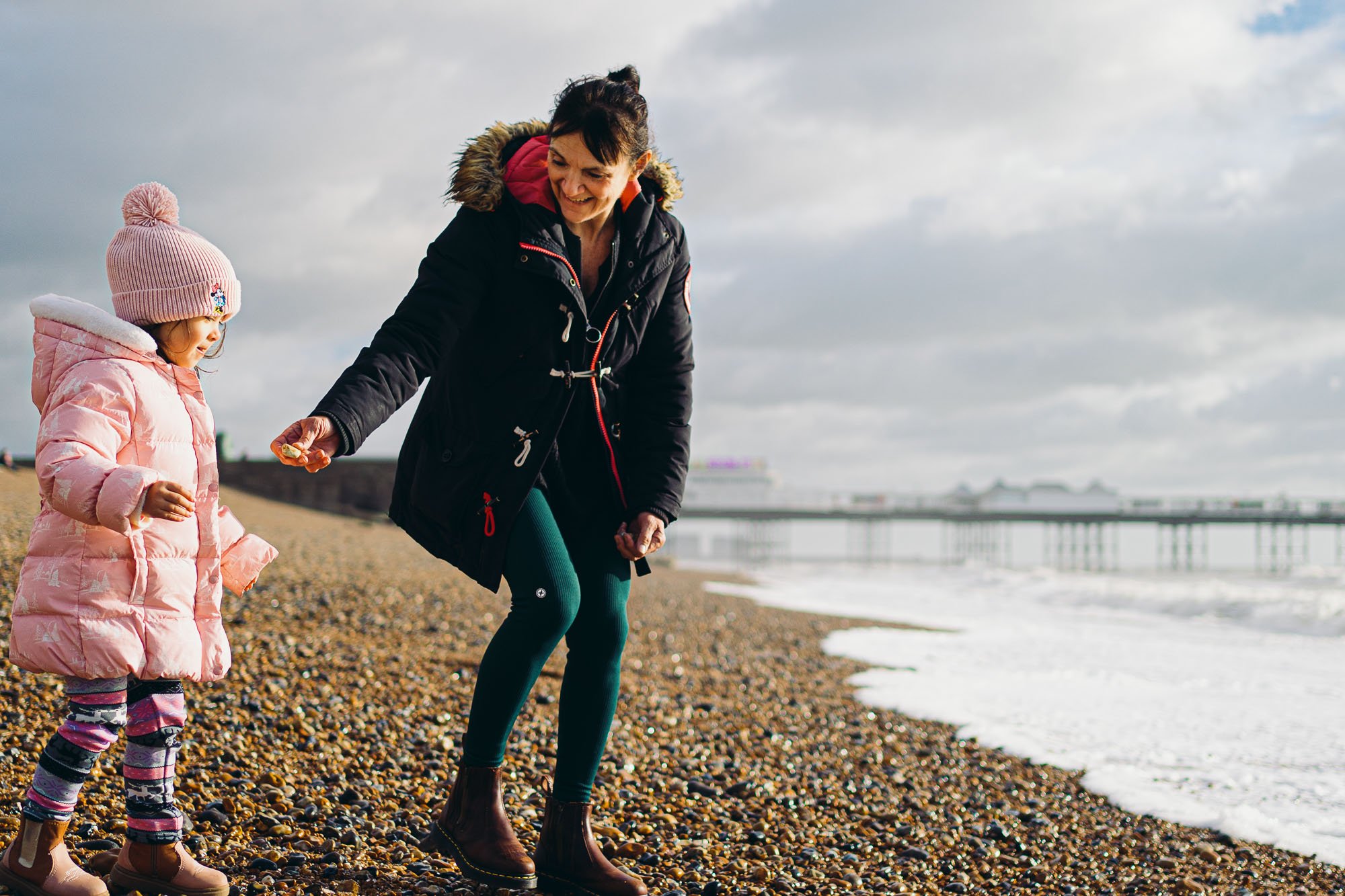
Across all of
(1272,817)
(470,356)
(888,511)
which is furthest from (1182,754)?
(888,511)

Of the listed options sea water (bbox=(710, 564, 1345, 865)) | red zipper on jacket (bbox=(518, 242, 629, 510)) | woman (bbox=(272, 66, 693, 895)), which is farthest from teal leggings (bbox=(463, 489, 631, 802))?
sea water (bbox=(710, 564, 1345, 865))

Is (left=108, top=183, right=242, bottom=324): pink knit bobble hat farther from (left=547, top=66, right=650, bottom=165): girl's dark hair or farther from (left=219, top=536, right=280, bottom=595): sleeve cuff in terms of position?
(left=547, top=66, right=650, bottom=165): girl's dark hair

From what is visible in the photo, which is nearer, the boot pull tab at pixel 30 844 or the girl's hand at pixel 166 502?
the girl's hand at pixel 166 502

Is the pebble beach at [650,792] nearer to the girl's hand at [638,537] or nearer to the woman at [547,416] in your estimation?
the woman at [547,416]

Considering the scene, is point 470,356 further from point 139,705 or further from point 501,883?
point 501,883

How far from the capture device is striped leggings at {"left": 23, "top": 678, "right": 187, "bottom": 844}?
2.10 metres

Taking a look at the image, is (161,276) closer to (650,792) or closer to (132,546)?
(132,546)

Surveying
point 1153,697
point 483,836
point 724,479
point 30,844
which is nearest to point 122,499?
point 30,844

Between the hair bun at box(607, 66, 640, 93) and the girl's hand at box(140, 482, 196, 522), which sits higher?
the hair bun at box(607, 66, 640, 93)

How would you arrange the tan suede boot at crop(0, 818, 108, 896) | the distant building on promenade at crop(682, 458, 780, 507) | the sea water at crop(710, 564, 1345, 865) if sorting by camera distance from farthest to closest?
the distant building on promenade at crop(682, 458, 780, 507) < the sea water at crop(710, 564, 1345, 865) < the tan suede boot at crop(0, 818, 108, 896)

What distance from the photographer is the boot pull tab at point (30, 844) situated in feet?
7.03

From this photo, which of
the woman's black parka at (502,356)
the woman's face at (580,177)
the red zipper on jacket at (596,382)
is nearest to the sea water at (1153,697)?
the red zipper on jacket at (596,382)

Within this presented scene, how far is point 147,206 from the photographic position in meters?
2.30

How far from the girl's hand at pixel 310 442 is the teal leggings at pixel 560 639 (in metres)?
0.47
